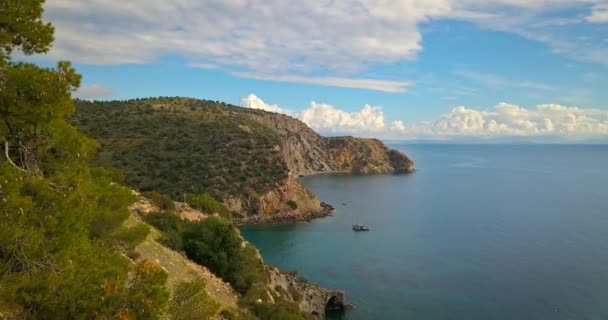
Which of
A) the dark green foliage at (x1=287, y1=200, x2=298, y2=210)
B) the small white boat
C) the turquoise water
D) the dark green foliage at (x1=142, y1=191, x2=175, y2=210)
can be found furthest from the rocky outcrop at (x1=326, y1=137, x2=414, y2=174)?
the dark green foliage at (x1=142, y1=191, x2=175, y2=210)

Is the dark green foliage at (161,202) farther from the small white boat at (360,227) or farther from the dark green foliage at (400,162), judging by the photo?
the dark green foliage at (400,162)

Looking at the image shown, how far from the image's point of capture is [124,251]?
19.3 metres

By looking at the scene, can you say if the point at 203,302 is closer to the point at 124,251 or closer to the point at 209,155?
the point at 124,251

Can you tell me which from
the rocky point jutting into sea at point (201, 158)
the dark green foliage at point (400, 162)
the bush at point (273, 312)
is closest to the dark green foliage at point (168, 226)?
the bush at point (273, 312)

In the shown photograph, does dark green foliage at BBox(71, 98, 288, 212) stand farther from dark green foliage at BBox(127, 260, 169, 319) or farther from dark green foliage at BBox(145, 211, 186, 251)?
dark green foliage at BBox(127, 260, 169, 319)

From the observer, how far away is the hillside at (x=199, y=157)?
84000 mm

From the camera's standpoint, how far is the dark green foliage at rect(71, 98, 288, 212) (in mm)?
84062

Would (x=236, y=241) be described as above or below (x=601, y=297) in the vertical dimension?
above

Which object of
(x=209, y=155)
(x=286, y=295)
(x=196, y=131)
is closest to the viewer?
(x=286, y=295)

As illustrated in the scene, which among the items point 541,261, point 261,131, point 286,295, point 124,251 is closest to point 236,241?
point 286,295

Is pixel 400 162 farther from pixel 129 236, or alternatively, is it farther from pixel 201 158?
pixel 129 236

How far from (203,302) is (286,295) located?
22.4 metres

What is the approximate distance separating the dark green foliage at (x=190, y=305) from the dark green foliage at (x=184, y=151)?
2562 inches

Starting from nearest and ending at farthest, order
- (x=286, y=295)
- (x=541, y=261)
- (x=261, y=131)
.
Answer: (x=286, y=295) → (x=541, y=261) → (x=261, y=131)
